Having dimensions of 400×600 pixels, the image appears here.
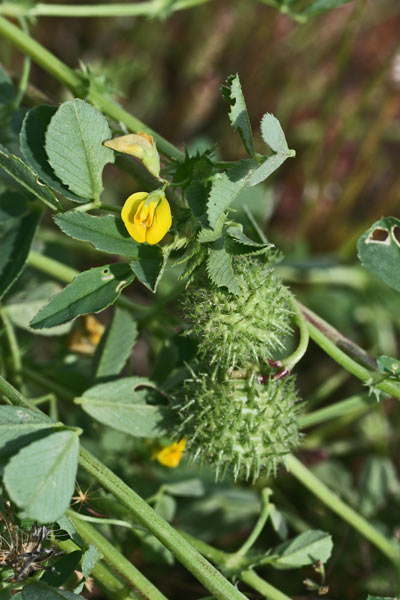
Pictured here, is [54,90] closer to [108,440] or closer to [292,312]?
[108,440]

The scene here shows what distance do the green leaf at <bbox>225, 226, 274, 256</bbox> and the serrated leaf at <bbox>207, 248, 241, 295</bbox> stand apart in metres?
0.01

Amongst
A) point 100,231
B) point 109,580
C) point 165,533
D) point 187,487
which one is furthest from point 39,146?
point 187,487

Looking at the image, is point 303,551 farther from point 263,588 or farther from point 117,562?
point 117,562

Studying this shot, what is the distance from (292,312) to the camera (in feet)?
3.88

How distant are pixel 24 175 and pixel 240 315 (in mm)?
451

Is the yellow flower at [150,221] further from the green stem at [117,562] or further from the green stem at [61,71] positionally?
the green stem at [117,562]

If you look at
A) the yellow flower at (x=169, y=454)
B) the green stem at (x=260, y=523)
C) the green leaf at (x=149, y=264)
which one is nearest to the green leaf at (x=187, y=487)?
the yellow flower at (x=169, y=454)

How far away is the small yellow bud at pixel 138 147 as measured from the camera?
1.08m

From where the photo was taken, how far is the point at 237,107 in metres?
0.99

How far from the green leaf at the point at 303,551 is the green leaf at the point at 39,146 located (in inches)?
33.4

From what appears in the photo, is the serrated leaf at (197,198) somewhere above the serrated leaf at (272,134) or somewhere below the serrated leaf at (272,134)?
below

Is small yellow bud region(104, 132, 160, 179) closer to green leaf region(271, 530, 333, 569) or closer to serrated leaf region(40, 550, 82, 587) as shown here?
serrated leaf region(40, 550, 82, 587)

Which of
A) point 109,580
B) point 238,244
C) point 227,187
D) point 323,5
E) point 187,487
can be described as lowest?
point 187,487

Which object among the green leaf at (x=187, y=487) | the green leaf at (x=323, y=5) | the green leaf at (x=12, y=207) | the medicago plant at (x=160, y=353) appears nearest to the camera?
the medicago plant at (x=160, y=353)
